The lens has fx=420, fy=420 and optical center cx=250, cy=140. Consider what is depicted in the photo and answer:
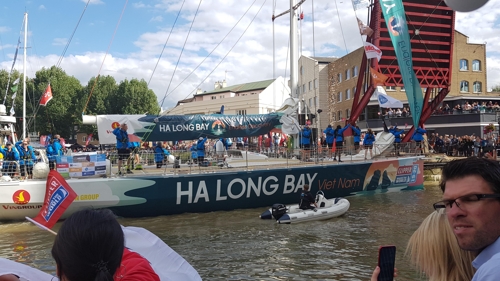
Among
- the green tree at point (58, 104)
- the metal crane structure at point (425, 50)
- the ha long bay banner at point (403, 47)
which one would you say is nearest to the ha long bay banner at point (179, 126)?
the ha long bay banner at point (403, 47)

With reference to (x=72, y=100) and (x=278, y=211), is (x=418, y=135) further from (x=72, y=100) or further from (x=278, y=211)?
(x=72, y=100)

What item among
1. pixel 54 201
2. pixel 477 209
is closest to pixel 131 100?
pixel 54 201

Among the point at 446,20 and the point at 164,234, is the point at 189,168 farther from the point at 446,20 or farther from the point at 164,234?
the point at 446,20

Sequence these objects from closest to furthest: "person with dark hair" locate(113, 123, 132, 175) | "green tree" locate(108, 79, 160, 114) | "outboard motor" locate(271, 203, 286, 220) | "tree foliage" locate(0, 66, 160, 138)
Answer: "outboard motor" locate(271, 203, 286, 220)
"person with dark hair" locate(113, 123, 132, 175)
"tree foliage" locate(0, 66, 160, 138)
"green tree" locate(108, 79, 160, 114)

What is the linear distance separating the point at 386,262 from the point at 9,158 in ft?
49.5

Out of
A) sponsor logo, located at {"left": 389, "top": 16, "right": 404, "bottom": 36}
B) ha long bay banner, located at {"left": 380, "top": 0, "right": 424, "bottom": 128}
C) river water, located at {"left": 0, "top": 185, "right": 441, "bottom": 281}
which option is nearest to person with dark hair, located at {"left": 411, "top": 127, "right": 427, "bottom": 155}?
ha long bay banner, located at {"left": 380, "top": 0, "right": 424, "bottom": 128}

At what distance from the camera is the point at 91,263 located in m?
1.60

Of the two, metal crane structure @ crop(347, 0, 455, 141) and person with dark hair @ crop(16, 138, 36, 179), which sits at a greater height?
metal crane structure @ crop(347, 0, 455, 141)

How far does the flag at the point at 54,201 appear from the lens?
577 cm

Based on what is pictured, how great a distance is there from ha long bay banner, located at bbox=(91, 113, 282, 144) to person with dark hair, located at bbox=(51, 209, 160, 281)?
13.9 metres

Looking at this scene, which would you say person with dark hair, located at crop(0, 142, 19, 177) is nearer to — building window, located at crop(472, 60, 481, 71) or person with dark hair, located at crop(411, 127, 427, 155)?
person with dark hair, located at crop(411, 127, 427, 155)

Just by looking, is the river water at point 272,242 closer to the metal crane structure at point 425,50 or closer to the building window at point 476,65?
the metal crane structure at point 425,50

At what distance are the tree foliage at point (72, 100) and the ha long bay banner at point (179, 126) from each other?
39.6 m

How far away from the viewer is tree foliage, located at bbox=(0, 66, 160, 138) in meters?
53.9
